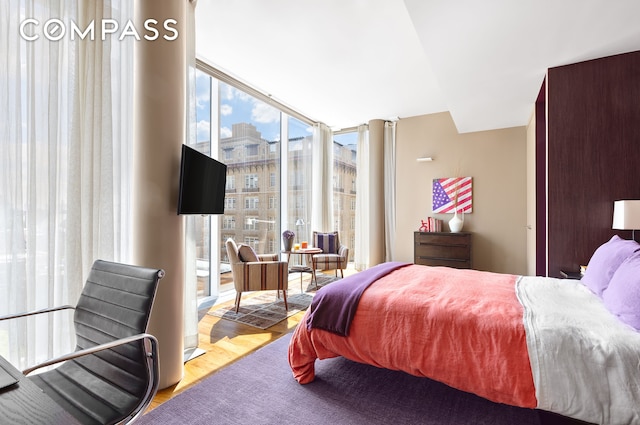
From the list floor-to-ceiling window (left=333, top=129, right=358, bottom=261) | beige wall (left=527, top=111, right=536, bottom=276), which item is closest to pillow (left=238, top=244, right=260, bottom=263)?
floor-to-ceiling window (left=333, top=129, right=358, bottom=261)

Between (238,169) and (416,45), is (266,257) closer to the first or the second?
(238,169)

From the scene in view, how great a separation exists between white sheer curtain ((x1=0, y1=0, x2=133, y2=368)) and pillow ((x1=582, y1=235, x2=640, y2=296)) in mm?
3362

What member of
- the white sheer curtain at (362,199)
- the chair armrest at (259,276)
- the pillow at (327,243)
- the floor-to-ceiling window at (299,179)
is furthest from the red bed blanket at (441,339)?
the white sheer curtain at (362,199)

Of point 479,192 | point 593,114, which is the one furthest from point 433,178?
point 593,114

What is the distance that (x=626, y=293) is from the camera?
1.66 meters

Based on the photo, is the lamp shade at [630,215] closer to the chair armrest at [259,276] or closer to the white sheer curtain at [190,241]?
the chair armrest at [259,276]

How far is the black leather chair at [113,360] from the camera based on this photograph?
3.91 ft

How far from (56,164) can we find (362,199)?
506 centimetres

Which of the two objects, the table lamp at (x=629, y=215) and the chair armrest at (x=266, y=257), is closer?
the table lamp at (x=629, y=215)

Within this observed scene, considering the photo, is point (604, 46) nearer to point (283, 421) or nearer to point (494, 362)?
point (494, 362)

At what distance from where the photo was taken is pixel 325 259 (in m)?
5.05

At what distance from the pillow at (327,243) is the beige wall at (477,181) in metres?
1.28

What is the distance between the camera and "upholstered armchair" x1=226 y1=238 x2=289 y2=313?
3631 millimetres

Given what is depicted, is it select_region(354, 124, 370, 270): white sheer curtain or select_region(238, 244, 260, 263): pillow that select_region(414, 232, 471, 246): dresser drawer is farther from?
select_region(238, 244, 260, 263): pillow
